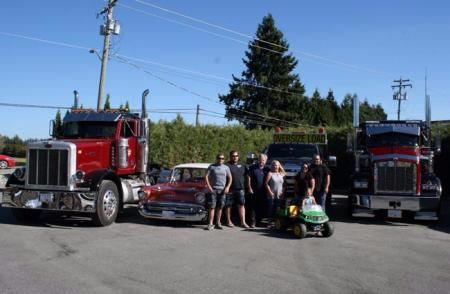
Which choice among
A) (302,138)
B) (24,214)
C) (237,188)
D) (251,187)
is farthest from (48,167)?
(302,138)

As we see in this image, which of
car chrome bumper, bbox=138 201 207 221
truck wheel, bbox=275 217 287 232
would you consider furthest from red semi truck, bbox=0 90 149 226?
truck wheel, bbox=275 217 287 232

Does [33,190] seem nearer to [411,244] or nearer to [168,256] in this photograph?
[168,256]

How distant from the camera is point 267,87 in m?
58.3

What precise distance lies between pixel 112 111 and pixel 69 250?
19.5 feet

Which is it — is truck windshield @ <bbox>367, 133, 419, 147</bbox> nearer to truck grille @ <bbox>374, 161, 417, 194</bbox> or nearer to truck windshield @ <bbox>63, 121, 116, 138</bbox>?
truck grille @ <bbox>374, 161, 417, 194</bbox>

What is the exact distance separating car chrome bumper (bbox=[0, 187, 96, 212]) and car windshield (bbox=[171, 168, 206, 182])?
2.75m

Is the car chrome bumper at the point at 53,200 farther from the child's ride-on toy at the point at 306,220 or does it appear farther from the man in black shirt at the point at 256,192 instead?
the child's ride-on toy at the point at 306,220

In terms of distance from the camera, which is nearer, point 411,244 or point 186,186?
point 411,244

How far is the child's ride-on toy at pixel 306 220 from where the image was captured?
10398mm

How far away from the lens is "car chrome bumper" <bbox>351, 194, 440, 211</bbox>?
41.8 feet

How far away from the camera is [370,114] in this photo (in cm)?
7881

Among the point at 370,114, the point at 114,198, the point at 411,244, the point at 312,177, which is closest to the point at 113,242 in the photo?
the point at 114,198

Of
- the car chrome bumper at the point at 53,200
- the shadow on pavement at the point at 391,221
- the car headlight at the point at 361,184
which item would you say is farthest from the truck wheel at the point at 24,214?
the car headlight at the point at 361,184

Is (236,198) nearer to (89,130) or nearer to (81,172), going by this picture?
(81,172)
